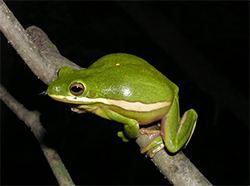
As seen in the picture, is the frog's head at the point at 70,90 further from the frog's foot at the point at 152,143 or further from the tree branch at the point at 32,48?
the frog's foot at the point at 152,143

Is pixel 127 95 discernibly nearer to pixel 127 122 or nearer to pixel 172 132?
pixel 127 122

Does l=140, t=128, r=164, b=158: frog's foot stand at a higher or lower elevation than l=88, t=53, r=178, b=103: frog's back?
lower

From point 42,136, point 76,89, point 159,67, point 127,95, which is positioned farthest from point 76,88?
point 159,67

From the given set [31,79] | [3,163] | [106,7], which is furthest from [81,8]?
[3,163]

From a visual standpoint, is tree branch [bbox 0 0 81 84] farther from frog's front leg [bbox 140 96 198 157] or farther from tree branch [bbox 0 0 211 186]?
frog's front leg [bbox 140 96 198 157]

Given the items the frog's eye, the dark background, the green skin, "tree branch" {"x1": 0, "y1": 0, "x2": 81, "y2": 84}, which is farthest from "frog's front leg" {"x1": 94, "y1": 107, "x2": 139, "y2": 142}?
the dark background

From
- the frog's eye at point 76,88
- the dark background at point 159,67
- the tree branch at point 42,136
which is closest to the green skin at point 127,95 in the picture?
the frog's eye at point 76,88

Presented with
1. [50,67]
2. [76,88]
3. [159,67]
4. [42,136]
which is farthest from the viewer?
[159,67]

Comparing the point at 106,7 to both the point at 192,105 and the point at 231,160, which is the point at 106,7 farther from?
the point at 231,160
